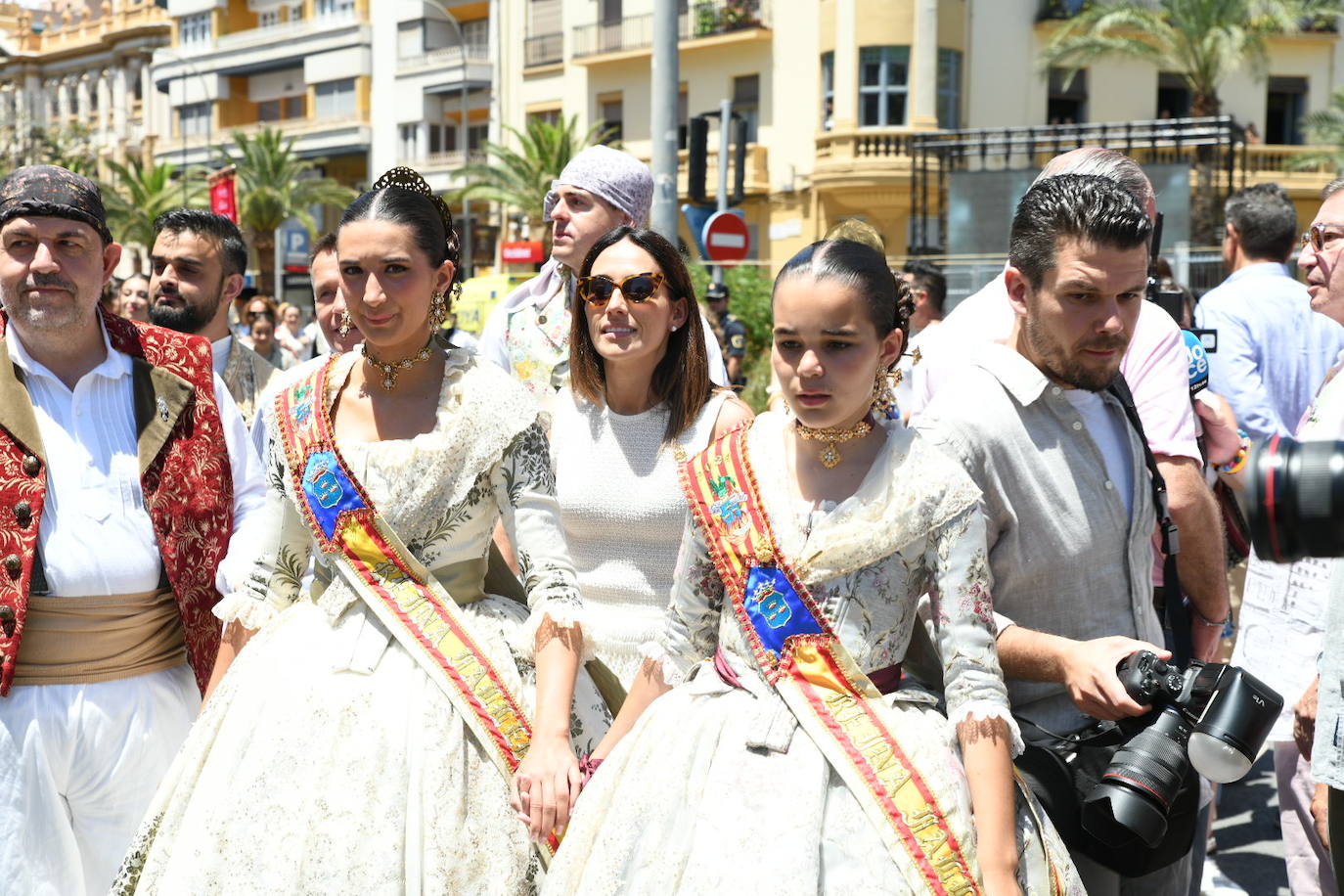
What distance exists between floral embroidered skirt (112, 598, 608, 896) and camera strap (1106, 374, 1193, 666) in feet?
4.41

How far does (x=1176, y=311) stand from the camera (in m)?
5.36

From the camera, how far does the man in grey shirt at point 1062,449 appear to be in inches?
110

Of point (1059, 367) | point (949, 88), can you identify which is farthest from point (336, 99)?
point (1059, 367)

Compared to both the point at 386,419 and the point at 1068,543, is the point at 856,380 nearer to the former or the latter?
the point at 1068,543

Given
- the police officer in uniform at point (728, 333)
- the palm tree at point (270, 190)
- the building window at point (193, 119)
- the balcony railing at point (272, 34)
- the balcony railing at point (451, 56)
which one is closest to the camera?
the police officer in uniform at point (728, 333)

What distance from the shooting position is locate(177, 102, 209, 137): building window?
172 ft

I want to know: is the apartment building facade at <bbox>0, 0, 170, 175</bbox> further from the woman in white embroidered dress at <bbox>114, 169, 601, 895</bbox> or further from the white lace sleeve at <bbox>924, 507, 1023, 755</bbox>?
the white lace sleeve at <bbox>924, 507, 1023, 755</bbox>

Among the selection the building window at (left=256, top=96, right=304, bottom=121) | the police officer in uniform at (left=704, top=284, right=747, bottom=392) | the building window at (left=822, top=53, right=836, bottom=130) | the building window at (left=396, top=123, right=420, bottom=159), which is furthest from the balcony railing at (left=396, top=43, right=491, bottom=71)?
the police officer in uniform at (left=704, top=284, right=747, bottom=392)

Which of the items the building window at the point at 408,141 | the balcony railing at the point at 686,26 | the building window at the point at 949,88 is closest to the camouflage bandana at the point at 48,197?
the balcony railing at the point at 686,26

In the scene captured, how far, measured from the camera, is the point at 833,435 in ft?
9.09

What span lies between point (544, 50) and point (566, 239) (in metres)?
36.3

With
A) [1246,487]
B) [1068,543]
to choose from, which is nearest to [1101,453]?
[1068,543]

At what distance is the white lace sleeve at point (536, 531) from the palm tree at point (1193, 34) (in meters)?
26.4

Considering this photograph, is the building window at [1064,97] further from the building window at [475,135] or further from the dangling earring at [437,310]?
the dangling earring at [437,310]
